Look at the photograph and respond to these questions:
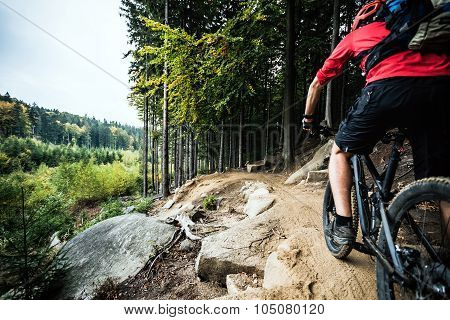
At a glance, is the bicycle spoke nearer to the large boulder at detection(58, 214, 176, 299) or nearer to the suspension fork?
the suspension fork

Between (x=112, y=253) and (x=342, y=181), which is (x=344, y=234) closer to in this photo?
(x=342, y=181)

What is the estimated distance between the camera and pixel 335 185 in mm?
2215

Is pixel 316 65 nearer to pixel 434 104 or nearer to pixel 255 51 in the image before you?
pixel 255 51

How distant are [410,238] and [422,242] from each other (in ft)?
0.57

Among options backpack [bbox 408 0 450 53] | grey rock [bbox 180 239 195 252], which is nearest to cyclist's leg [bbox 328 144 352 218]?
backpack [bbox 408 0 450 53]

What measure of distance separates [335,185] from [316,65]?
53.2 feet

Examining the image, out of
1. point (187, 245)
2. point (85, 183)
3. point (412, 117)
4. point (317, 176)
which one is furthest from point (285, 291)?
point (85, 183)

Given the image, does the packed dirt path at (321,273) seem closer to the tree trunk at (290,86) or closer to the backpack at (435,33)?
the backpack at (435,33)

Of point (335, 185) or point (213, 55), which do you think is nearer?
point (335, 185)

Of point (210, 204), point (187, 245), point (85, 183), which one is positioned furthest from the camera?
point (85, 183)

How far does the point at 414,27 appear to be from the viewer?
151 centimetres

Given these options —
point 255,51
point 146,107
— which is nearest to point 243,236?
point 255,51

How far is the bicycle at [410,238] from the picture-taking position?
4.56 feet

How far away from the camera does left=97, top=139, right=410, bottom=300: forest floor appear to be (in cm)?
218
